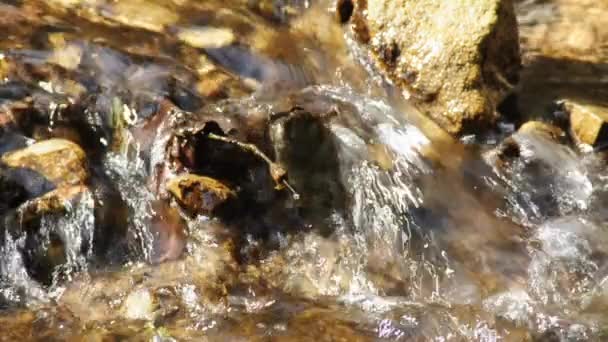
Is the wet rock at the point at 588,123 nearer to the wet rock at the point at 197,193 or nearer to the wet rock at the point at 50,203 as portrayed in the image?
the wet rock at the point at 197,193

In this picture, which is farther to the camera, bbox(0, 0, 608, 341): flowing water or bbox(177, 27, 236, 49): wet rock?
bbox(177, 27, 236, 49): wet rock

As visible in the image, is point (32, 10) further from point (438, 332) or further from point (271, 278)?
point (438, 332)

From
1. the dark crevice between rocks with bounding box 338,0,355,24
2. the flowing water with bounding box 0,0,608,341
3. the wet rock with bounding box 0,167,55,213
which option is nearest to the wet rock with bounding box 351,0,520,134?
the flowing water with bounding box 0,0,608,341

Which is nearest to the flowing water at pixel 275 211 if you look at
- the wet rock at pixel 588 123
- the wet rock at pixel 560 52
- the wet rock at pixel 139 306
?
the wet rock at pixel 139 306

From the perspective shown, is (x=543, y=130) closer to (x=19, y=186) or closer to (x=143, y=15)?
(x=143, y=15)

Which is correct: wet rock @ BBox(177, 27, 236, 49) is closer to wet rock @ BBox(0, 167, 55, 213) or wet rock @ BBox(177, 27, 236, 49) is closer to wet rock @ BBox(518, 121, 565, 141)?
wet rock @ BBox(0, 167, 55, 213)

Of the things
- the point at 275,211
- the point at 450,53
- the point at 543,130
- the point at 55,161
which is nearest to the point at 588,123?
the point at 543,130
